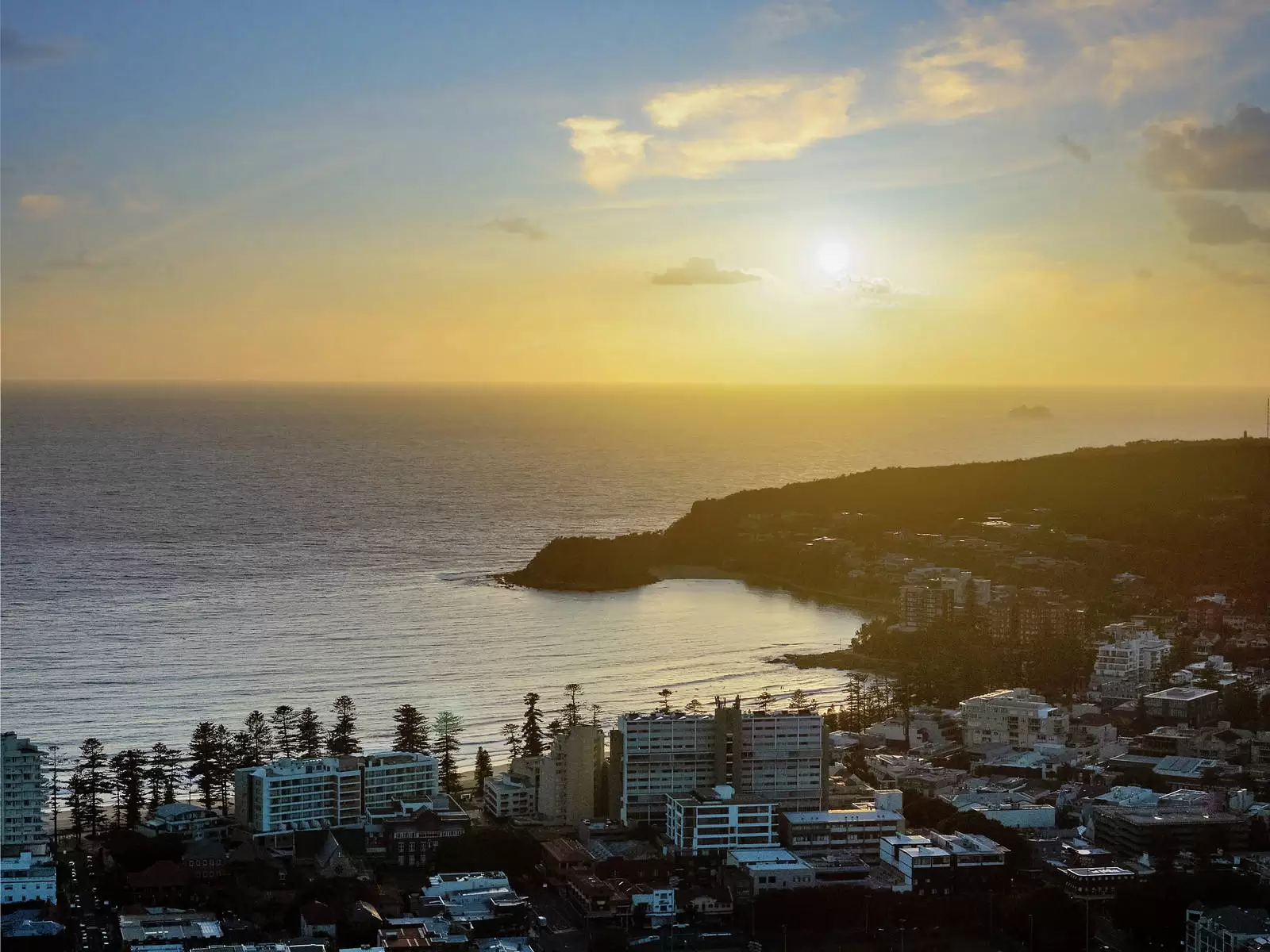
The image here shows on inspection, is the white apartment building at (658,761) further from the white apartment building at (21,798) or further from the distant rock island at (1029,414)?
the distant rock island at (1029,414)

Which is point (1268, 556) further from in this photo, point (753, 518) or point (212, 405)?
point (212, 405)

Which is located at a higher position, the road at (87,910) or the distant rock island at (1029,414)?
the distant rock island at (1029,414)

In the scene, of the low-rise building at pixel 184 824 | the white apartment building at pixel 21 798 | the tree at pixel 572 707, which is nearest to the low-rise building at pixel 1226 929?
the tree at pixel 572 707

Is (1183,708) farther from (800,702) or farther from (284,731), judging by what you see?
(284,731)

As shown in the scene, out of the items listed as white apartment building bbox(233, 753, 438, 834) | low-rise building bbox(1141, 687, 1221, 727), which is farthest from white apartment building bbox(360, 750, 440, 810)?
low-rise building bbox(1141, 687, 1221, 727)

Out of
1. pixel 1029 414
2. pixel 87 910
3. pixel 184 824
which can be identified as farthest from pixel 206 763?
pixel 1029 414

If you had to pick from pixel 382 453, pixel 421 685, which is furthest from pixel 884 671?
pixel 382 453
